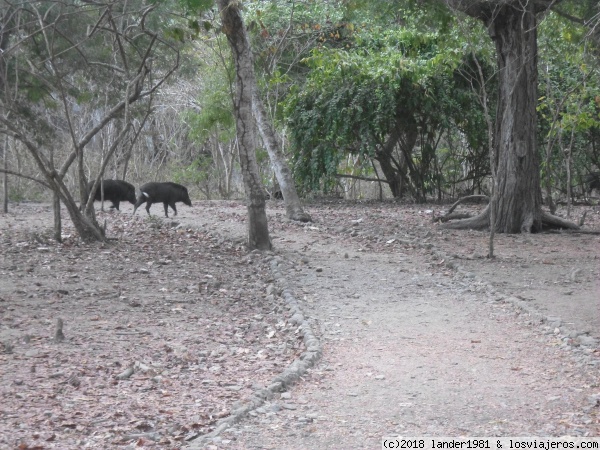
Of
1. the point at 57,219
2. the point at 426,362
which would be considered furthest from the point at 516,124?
the point at 426,362

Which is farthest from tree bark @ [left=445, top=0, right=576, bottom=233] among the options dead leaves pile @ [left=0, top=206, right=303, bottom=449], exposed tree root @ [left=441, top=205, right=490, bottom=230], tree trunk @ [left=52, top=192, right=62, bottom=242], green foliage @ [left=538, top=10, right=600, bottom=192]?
tree trunk @ [left=52, top=192, right=62, bottom=242]

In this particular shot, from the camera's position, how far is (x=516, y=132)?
1412 cm

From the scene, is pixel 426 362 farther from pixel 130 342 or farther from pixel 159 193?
pixel 159 193

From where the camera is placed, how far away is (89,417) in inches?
208

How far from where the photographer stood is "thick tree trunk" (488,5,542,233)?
14.0 meters

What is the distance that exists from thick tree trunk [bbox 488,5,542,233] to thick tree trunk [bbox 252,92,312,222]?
398 cm

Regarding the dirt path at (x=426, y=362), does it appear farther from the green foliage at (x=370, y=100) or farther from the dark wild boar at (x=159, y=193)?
the green foliage at (x=370, y=100)

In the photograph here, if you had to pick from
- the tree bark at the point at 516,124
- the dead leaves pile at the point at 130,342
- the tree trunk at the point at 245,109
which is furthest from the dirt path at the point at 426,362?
the tree bark at the point at 516,124

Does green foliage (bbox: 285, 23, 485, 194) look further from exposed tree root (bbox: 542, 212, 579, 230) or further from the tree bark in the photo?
exposed tree root (bbox: 542, 212, 579, 230)

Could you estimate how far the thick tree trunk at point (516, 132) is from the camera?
13984 millimetres

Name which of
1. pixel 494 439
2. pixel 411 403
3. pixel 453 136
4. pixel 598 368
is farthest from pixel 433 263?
pixel 453 136

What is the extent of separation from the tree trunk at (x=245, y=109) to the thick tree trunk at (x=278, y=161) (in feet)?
11.2

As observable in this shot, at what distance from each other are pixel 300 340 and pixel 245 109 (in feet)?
17.3

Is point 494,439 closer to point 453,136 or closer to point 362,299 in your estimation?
point 362,299
